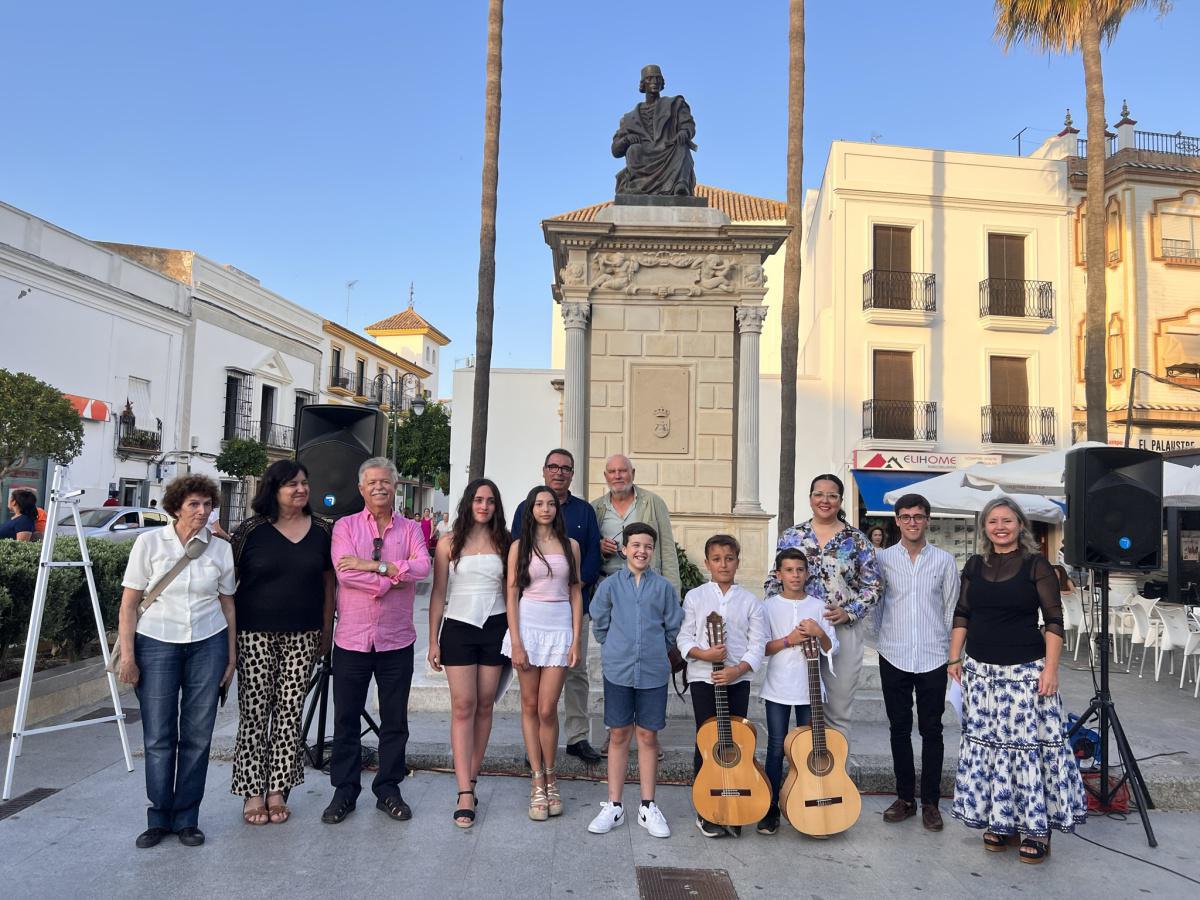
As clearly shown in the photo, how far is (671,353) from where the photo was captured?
7801 mm

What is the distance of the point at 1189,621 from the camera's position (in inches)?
328

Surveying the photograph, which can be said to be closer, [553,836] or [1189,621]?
[553,836]

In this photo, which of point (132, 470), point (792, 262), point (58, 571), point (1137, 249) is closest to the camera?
point (58, 571)

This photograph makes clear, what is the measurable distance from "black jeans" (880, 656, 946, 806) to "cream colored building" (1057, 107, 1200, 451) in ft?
59.8

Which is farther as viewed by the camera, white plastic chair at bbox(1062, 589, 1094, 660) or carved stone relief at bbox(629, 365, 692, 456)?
white plastic chair at bbox(1062, 589, 1094, 660)

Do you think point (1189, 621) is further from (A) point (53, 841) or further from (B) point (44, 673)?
(B) point (44, 673)

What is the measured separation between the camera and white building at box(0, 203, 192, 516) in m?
20.8

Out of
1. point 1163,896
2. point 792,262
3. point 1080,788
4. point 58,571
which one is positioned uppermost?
point 792,262

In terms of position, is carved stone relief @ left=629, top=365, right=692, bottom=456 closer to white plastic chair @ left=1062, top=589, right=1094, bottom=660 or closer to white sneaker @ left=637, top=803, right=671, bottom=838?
white sneaker @ left=637, top=803, right=671, bottom=838

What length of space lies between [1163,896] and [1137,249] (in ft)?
68.7

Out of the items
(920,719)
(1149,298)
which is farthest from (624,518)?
(1149,298)

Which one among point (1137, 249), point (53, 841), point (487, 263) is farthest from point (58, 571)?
point (1137, 249)

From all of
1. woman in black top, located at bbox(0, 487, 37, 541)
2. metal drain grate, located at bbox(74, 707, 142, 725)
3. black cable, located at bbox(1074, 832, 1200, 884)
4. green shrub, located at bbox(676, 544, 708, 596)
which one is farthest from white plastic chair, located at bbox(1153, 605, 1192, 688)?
woman in black top, located at bbox(0, 487, 37, 541)

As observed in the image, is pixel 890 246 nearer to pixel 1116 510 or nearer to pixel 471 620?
pixel 1116 510
